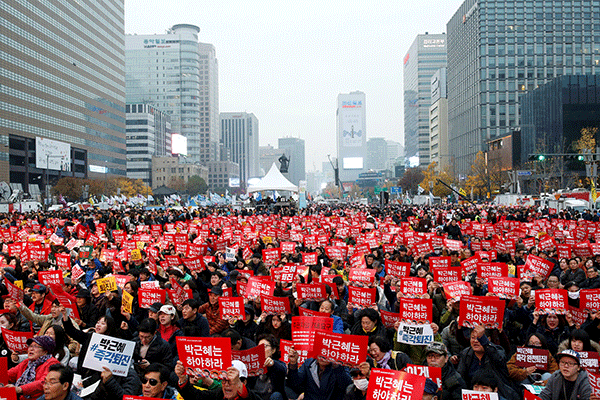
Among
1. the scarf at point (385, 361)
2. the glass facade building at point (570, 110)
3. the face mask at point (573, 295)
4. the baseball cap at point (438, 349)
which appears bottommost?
the scarf at point (385, 361)

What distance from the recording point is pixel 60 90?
299 ft

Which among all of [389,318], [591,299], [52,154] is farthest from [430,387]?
[52,154]

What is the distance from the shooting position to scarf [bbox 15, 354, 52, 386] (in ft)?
19.4

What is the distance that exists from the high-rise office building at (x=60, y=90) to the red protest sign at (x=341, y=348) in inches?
3081

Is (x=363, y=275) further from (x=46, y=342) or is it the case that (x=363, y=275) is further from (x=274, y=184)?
(x=274, y=184)

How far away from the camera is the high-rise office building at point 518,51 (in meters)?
103

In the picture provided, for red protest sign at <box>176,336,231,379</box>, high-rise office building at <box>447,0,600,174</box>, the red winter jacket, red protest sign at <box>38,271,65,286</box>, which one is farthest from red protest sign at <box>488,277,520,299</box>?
high-rise office building at <box>447,0,600,174</box>

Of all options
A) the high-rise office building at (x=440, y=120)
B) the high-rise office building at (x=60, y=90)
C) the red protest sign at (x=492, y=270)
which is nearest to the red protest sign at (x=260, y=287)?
the red protest sign at (x=492, y=270)

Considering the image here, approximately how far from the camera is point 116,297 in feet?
29.1

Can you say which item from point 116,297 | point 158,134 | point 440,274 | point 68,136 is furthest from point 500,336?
point 158,134

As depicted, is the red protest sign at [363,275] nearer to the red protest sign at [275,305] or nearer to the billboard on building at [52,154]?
the red protest sign at [275,305]

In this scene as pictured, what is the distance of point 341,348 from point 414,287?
3528 millimetres

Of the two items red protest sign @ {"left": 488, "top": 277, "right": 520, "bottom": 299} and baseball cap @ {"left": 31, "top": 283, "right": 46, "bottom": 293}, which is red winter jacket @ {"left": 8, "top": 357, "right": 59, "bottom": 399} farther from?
red protest sign @ {"left": 488, "top": 277, "right": 520, "bottom": 299}

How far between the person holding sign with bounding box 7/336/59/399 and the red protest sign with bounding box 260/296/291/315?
294cm
